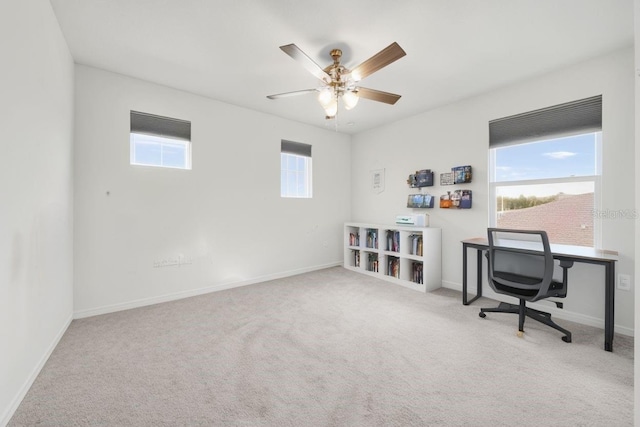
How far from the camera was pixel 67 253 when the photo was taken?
2.47 meters

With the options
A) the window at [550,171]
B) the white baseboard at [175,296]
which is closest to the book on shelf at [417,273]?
the window at [550,171]

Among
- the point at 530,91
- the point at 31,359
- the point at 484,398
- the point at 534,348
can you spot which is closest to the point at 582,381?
the point at 534,348

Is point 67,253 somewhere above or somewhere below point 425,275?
above

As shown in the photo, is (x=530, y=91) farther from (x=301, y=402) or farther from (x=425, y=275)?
(x=301, y=402)

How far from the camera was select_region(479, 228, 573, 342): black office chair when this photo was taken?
2193mm

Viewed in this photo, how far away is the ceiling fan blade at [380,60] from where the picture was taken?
1.83 metres

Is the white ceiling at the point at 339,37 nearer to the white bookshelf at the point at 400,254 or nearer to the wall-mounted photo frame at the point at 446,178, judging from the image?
the wall-mounted photo frame at the point at 446,178

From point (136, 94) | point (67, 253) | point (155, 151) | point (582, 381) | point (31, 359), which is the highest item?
point (136, 94)

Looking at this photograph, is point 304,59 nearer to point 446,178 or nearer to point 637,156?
point 637,156

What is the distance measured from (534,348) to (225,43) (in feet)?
12.2

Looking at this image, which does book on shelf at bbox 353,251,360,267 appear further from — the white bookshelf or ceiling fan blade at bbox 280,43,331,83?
ceiling fan blade at bbox 280,43,331,83

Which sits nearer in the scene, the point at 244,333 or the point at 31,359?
the point at 31,359

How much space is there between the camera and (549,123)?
9.40 feet

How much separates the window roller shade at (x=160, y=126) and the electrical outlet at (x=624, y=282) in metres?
4.86
